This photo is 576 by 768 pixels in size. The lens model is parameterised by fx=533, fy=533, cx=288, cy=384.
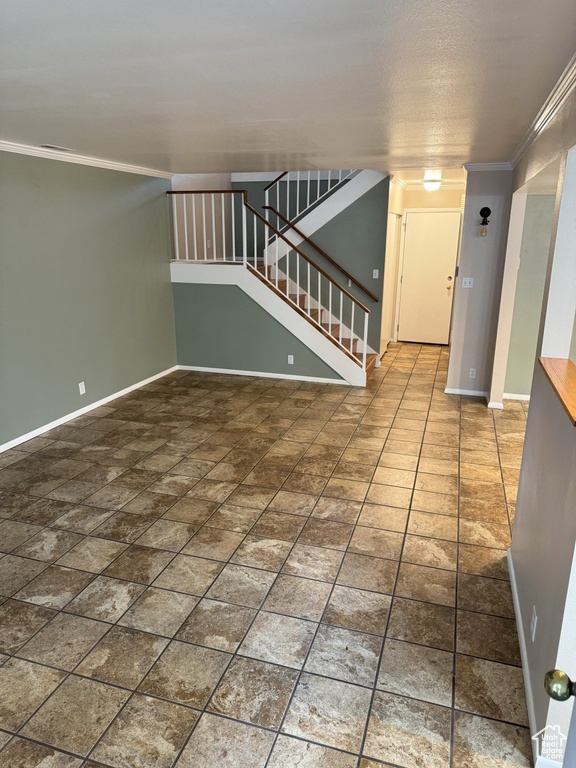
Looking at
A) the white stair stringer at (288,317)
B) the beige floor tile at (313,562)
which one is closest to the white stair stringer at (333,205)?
the white stair stringer at (288,317)

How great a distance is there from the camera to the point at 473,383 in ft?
19.9

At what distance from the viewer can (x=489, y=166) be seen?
5301 mm

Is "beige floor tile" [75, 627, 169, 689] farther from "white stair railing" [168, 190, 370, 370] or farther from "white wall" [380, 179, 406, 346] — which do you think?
"white wall" [380, 179, 406, 346]

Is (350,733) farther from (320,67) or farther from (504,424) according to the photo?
(504,424)

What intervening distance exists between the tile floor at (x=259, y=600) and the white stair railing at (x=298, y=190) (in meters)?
3.58

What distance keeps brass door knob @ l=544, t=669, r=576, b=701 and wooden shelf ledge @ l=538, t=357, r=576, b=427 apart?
1.01 metres

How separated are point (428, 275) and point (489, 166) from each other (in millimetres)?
3077

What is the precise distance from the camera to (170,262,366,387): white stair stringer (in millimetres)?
6387

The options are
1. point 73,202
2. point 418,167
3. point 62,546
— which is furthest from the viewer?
point 418,167

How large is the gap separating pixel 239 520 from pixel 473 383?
3.69m

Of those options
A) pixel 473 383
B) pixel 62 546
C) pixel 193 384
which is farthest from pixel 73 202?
pixel 473 383

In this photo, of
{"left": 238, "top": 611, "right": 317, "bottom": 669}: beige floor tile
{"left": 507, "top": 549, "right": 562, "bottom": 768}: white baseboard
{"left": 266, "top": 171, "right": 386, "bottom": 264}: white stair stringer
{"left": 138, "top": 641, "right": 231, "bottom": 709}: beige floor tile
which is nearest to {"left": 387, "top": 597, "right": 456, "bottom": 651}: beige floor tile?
{"left": 507, "top": 549, "right": 562, "bottom": 768}: white baseboard

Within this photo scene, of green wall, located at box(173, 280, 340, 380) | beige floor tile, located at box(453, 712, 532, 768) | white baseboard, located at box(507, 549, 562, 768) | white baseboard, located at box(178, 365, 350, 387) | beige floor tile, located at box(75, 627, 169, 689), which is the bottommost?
beige floor tile, located at box(453, 712, 532, 768)

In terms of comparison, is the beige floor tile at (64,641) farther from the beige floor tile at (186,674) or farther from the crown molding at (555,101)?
the crown molding at (555,101)
